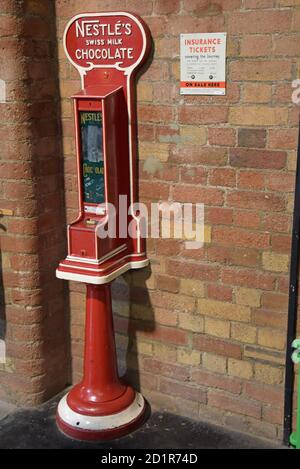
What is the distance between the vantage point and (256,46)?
2779 mm

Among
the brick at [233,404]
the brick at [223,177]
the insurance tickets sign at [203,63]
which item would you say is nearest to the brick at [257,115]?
the insurance tickets sign at [203,63]

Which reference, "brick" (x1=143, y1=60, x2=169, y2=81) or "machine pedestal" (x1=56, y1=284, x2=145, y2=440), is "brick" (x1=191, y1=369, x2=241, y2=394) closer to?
"machine pedestal" (x1=56, y1=284, x2=145, y2=440)

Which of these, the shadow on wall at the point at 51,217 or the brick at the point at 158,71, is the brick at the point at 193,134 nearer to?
the brick at the point at 158,71

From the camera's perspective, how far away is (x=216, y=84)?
291cm

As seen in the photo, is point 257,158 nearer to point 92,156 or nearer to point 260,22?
point 260,22

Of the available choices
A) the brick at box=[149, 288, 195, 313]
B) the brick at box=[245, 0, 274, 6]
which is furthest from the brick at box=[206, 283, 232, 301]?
the brick at box=[245, 0, 274, 6]

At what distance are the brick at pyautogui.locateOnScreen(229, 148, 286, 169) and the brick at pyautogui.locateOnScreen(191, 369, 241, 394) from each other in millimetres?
1208

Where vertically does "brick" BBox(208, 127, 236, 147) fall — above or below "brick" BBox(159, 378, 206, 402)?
above

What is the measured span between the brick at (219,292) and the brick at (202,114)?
89 cm

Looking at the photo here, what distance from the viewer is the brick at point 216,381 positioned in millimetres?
3254

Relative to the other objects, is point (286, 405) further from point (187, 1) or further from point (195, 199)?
point (187, 1)

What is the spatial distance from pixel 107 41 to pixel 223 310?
5.18ft

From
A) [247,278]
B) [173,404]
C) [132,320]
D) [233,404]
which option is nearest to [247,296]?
[247,278]

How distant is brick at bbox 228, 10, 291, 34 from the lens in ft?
8.84
